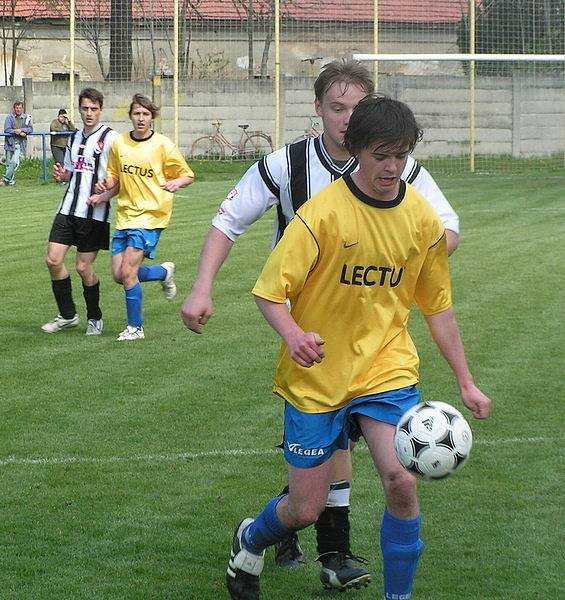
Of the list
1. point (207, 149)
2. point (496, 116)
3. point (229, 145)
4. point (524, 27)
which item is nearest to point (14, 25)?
point (207, 149)

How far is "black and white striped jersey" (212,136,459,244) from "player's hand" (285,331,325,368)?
0.84 metres

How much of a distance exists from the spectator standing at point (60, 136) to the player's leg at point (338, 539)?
25251 millimetres

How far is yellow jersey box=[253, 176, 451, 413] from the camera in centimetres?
429

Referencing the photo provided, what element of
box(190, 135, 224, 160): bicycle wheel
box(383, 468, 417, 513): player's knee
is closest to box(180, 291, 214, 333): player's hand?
box(383, 468, 417, 513): player's knee

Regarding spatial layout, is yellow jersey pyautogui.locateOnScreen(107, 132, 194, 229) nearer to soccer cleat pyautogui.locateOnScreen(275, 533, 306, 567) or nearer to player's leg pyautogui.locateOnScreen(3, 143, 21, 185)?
soccer cleat pyautogui.locateOnScreen(275, 533, 306, 567)

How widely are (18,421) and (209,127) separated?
26.4 m

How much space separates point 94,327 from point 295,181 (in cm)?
607

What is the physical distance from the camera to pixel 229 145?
3356 cm

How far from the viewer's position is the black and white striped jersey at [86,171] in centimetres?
1079

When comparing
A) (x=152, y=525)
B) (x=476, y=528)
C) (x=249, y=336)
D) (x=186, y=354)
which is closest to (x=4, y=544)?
(x=152, y=525)

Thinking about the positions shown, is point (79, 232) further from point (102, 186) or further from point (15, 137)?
point (15, 137)

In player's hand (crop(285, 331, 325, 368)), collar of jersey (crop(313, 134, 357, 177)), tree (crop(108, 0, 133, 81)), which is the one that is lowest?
player's hand (crop(285, 331, 325, 368))

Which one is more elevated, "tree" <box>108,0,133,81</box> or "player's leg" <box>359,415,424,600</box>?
"tree" <box>108,0,133,81</box>

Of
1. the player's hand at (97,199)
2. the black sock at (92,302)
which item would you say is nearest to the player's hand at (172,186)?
the player's hand at (97,199)
